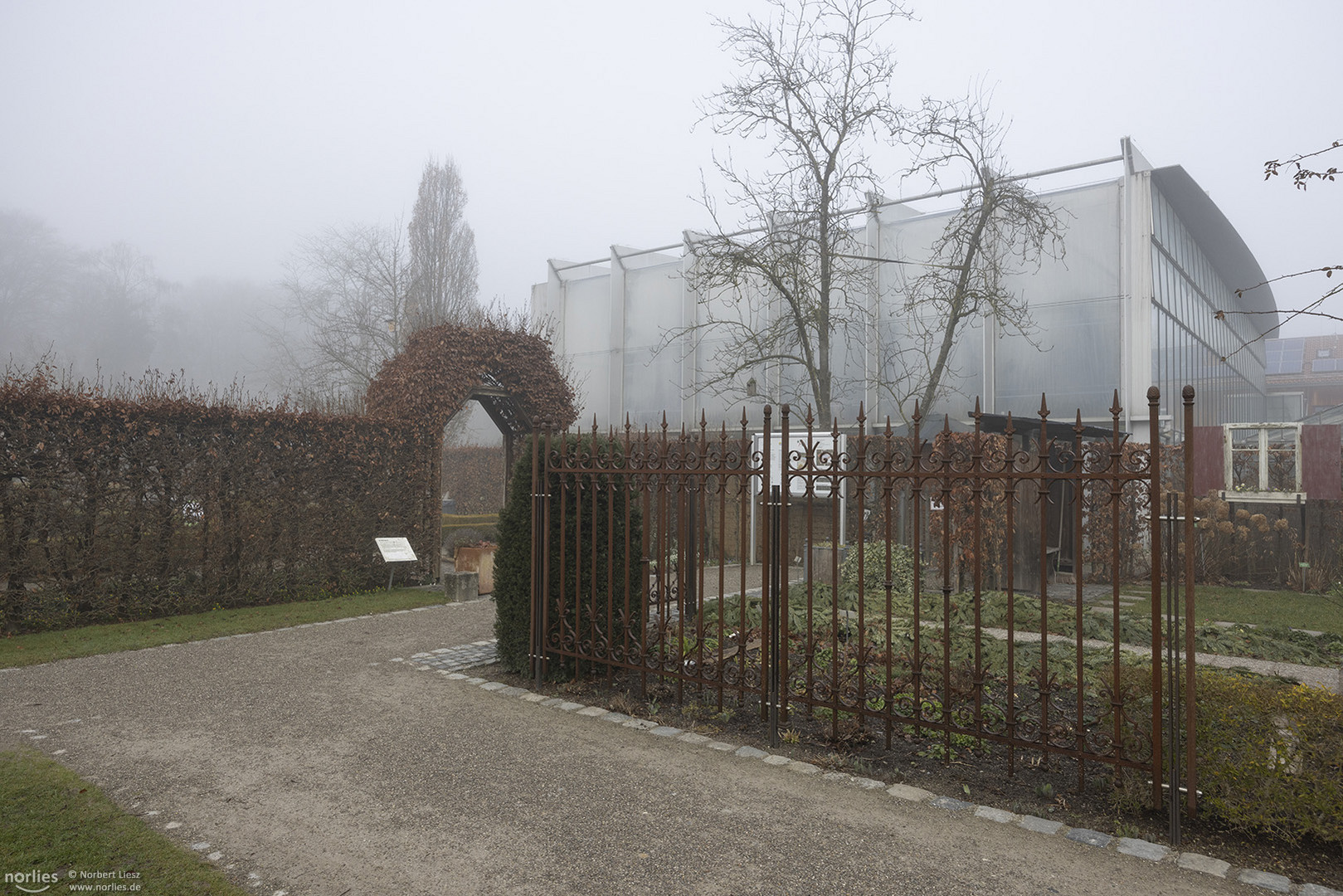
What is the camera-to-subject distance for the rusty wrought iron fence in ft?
12.1

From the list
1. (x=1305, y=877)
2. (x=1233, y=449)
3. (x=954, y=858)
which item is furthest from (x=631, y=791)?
(x=1233, y=449)

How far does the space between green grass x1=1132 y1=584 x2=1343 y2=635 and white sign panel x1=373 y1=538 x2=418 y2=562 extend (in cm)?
903

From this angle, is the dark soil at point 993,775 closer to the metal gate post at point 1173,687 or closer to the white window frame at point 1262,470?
the metal gate post at point 1173,687

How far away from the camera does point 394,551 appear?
10.5m

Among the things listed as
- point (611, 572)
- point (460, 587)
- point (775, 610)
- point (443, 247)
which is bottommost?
point (460, 587)

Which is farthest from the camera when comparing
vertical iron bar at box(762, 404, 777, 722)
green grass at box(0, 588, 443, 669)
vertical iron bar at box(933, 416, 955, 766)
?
green grass at box(0, 588, 443, 669)

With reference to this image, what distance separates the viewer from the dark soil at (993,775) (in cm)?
330

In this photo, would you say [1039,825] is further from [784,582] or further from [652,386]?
[652,386]

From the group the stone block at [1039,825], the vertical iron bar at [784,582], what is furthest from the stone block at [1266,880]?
the vertical iron bar at [784,582]

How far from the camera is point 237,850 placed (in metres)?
3.30

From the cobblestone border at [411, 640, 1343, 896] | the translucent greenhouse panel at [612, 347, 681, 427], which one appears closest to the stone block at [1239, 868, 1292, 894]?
the cobblestone border at [411, 640, 1343, 896]

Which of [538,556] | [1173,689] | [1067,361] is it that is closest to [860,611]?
[1173,689]

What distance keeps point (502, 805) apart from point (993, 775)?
255cm

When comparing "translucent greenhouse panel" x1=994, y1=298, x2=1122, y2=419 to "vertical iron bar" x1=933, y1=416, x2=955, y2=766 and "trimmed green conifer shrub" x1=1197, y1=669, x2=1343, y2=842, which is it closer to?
"vertical iron bar" x1=933, y1=416, x2=955, y2=766
